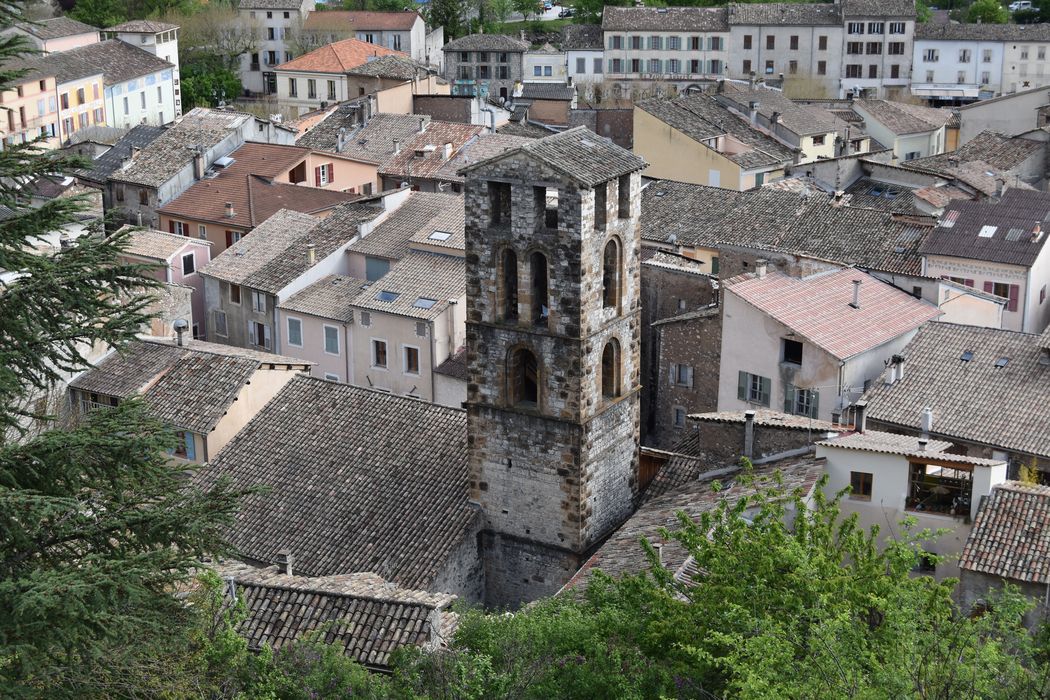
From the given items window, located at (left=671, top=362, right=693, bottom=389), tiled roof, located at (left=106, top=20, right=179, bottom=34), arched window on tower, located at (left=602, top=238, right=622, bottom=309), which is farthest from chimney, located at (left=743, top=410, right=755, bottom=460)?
tiled roof, located at (left=106, top=20, right=179, bottom=34)

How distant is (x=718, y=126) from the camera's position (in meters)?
73.9

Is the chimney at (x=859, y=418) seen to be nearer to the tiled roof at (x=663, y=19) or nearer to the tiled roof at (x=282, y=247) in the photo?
the tiled roof at (x=282, y=247)

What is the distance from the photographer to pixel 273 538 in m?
37.1

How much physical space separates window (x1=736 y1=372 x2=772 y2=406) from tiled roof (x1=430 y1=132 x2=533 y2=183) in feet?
95.1

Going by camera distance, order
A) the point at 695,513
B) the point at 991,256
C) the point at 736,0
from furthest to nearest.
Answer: the point at 736,0 < the point at 991,256 < the point at 695,513

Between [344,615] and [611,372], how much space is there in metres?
9.62

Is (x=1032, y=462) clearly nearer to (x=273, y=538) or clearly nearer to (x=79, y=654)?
(x=273, y=538)

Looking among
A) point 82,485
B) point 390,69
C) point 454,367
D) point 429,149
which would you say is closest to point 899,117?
point 429,149

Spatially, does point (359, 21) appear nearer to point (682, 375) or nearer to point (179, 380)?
point (682, 375)

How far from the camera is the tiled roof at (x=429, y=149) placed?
236ft

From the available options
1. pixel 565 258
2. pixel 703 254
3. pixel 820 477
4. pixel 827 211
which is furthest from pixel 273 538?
pixel 827 211

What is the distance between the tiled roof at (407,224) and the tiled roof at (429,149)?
483 inches

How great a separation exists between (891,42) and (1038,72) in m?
10.4

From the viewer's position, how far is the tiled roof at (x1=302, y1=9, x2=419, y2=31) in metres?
119
